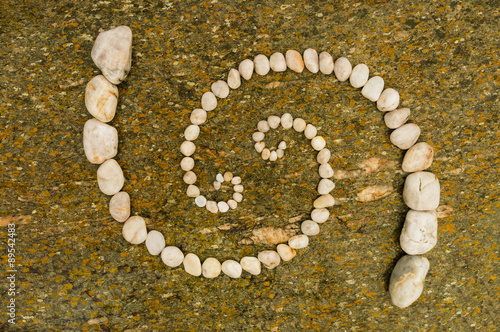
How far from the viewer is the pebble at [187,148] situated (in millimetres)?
1379

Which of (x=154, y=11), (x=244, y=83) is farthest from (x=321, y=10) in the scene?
(x=154, y=11)

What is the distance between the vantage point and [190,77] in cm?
138

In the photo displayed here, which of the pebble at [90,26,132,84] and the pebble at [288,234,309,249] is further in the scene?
the pebble at [288,234,309,249]

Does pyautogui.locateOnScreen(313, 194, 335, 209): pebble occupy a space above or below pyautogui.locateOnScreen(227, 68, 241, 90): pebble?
below

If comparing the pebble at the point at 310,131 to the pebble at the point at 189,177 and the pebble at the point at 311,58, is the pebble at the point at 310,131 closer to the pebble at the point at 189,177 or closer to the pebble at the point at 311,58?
the pebble at the point at 311,58

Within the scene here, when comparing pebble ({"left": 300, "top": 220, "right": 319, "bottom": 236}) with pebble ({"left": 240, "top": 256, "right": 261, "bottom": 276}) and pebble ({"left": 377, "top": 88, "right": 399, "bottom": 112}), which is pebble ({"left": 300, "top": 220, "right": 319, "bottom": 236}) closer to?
pebble ({"left": 240, "top": 256, "right": 261, "bottom": 276})

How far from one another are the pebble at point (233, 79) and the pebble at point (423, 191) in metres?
0.82

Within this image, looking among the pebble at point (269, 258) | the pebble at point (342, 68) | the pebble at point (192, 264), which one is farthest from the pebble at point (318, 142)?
the pebble at point (192, 264)

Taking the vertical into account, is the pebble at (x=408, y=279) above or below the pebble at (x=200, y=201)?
below

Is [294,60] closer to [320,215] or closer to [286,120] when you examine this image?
[286,120]

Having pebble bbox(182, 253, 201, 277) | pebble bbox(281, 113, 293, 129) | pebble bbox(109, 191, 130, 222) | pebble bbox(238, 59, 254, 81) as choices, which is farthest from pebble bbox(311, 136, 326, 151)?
pebble bbox(109, 191, 130, 222)

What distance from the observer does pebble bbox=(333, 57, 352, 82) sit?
1.34 meters

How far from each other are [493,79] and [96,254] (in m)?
1.83

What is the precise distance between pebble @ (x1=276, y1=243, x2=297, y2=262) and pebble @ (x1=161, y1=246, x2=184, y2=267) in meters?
0.42
